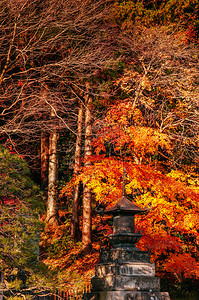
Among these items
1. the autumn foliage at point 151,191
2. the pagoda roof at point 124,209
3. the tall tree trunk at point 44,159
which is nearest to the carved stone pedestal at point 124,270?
the pagoda roof at point 124,209

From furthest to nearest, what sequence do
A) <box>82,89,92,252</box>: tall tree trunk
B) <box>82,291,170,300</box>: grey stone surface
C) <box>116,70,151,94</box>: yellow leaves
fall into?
1. <box>82,89,92,252</box>: tall tree trunk
2. <box>116,70,151,94</box>: yellow leaves
3. <box>82,291,170,300</box>: grey stone surface

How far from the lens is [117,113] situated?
697 inches

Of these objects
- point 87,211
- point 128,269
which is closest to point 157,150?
point 87,211

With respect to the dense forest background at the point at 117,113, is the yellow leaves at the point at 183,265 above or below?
below

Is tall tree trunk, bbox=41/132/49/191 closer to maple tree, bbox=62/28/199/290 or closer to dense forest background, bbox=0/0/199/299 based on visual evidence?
dense forest background, bbox=0/0/199/299

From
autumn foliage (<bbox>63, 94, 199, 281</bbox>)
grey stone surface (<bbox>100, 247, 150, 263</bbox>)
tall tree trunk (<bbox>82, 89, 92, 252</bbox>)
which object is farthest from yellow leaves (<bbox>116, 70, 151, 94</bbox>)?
grey stone surface (<bbox>100, 247, 150, 263</bbox>)

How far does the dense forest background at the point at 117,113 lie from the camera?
15547 mm

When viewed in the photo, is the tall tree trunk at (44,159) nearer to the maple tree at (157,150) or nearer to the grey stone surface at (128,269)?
the maple tree at (157,150)

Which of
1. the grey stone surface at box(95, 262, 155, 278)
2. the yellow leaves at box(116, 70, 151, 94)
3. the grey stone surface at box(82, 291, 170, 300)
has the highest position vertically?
the yellow leaves at box(116, 70, 151, 94)

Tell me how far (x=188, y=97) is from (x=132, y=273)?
9.10 metres

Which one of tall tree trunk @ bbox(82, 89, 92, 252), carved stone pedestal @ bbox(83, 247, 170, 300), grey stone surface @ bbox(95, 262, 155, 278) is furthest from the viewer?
tall tree trunk @ bbox(82, 89, 92, 252)

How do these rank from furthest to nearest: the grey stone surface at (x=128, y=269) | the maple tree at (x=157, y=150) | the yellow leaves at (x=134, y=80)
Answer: the yellow leaves at (x=134, y=80) < the maple tree at (x=157, y=150) < the grey stone surface at (x=128, y=269)

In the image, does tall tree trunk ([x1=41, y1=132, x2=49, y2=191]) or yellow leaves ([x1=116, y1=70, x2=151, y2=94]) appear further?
tall tree trunk ([x1=41, y1=132, x2=49, y2=191])

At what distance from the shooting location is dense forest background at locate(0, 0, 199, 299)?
1555cm
